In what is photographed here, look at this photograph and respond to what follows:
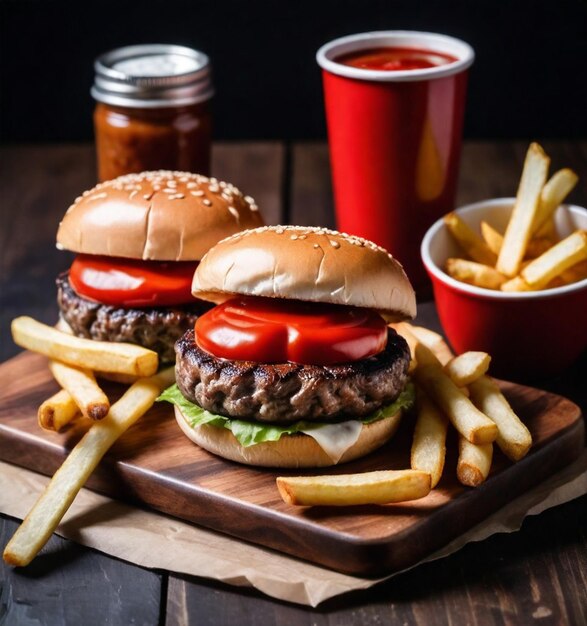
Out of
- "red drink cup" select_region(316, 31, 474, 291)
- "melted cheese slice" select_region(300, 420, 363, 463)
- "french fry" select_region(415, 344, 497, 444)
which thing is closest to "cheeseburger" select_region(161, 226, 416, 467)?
"melted cheese slice" select_region(300, 420, 363, 463)

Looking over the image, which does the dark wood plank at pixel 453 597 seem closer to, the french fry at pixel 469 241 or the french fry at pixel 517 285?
the french fry at pixel 517 285

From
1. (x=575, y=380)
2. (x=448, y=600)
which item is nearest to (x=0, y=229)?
(x=575, y=380)

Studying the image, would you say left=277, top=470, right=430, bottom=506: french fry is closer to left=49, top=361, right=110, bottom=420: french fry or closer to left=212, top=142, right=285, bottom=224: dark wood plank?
left=49, top=361, right=110, bottom=420: french fry

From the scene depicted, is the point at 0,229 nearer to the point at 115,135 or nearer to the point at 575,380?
→ the point at 115,135

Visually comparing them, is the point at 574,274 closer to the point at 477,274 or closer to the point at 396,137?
the point at 477,274

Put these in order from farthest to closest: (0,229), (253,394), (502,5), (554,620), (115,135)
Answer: (502,5) < (0,229) < (115,135) < (253,394) < (554,620)

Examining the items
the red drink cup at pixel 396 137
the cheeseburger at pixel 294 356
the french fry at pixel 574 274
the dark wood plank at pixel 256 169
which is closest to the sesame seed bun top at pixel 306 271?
the cheeseburger at pixel 294 356
